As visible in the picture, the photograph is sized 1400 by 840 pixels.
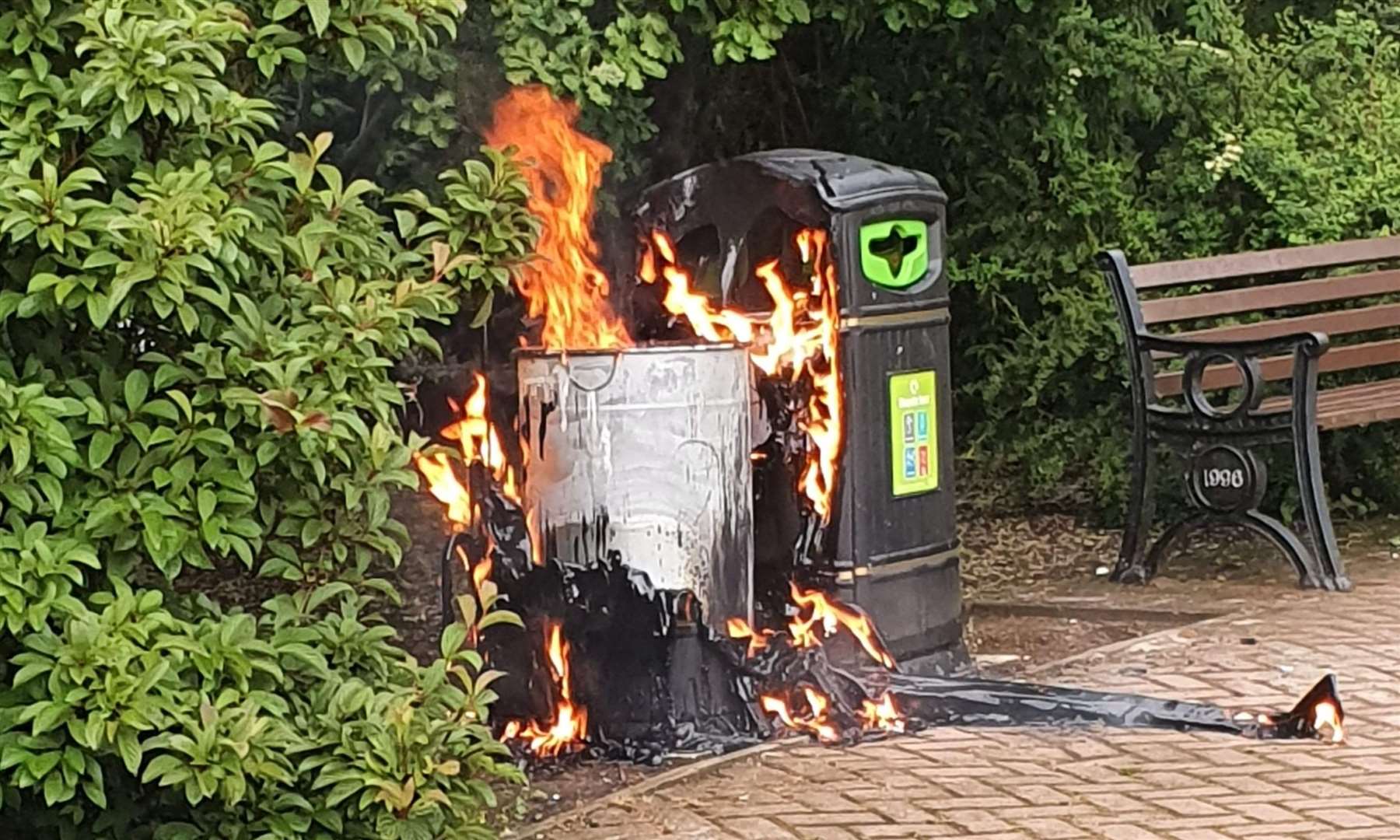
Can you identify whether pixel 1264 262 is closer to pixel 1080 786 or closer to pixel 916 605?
pixel 916 605

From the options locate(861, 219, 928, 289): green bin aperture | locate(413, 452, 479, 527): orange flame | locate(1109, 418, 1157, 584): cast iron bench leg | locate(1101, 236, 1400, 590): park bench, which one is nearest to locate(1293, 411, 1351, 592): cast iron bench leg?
locate(1101, 236, 1400, 590): park bench

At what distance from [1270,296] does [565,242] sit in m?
3.52

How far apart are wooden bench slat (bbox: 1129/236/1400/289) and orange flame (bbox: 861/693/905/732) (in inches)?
112

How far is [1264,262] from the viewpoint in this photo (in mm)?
8758

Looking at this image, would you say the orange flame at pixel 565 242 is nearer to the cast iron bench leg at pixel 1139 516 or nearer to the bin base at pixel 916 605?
the bin base at pixel 916 605

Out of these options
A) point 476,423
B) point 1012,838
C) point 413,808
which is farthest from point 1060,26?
point 413,808

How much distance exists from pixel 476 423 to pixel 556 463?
413 millimetres

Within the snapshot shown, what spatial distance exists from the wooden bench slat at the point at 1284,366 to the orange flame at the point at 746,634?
2.73m

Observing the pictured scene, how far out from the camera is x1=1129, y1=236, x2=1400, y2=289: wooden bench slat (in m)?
8.50

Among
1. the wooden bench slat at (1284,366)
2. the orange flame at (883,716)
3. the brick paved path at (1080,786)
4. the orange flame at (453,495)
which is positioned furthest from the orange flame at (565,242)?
the wooden bench slat at (1284,366)

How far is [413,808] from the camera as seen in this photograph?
4227 mm

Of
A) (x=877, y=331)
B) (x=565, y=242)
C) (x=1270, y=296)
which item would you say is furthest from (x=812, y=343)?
(x=1270, y=296)

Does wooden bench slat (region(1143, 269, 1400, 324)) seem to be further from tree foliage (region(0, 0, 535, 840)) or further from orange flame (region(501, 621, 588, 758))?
tree foliage (region(0, 0, 535, 840))

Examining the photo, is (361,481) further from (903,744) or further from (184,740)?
(903,744)
